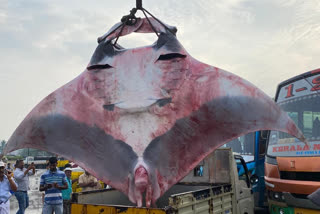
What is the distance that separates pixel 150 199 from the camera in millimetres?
2939

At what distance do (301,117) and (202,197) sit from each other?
2389mm

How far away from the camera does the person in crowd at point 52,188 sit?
5.62m

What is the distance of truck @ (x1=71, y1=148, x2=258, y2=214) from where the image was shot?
3.91 metres

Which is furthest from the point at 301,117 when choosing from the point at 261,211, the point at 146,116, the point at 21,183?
the point at 21,183

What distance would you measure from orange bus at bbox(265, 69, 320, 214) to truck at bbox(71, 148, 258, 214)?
2.18ft

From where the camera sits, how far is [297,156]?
203 inches

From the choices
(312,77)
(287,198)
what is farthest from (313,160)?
(312,77)

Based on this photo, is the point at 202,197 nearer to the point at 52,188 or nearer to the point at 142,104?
the point at 142,104

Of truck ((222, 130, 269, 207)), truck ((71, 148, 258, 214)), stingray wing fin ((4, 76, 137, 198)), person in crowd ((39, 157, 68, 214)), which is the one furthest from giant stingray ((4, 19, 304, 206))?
truck ((222, 130, 269, 207))

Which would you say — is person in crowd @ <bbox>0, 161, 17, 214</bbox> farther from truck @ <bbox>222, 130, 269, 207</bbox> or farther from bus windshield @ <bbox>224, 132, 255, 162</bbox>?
bus windshield @ <bbox>224, 132, 255, 162</bbox>

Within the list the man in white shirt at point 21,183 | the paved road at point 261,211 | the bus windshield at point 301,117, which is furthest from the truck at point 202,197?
the man in white shirt at point 21,183

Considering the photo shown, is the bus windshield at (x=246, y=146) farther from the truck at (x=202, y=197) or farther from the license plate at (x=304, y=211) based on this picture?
the license plate at (x=304, y=211)

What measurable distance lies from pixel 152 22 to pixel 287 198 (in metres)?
3.79

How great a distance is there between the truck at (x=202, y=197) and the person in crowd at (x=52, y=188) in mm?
1076
